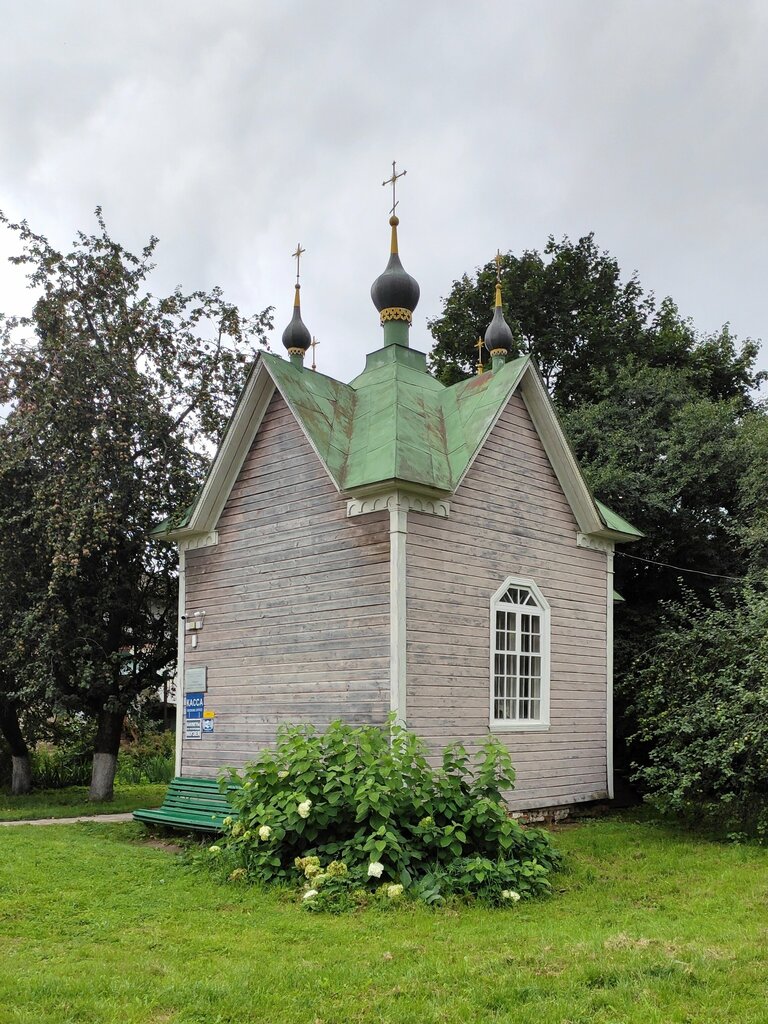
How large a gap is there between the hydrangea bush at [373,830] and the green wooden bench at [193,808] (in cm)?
169

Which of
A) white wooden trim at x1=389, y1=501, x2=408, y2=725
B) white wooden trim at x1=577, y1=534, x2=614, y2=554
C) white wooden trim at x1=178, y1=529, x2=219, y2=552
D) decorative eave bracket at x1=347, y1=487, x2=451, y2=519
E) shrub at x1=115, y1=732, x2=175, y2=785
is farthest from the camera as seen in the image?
shrub at x1=115, y1=732, x2=175, y2=785

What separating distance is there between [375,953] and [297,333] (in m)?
11.4

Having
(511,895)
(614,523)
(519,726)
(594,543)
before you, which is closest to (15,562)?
(519,726)

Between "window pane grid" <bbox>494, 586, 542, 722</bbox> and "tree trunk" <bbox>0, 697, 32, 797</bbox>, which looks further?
"tree trunk" <bbox>0, 697, 32, 797</bbox>

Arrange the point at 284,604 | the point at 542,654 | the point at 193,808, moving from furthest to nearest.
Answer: the point at 542,654 → the point at 284,604 → the point at 193,808

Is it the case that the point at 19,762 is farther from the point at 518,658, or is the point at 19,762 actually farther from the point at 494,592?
the point at 494,592

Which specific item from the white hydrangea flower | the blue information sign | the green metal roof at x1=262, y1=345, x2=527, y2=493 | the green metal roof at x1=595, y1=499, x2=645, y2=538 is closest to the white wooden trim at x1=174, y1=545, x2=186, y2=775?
the blue information sign

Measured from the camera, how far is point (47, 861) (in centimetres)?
897

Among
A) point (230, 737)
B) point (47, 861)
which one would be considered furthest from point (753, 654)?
point (47, 861)

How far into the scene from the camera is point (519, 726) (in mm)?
11516

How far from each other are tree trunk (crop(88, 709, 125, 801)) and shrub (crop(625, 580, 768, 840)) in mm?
8652

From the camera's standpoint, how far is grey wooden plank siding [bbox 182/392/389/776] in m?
10.5

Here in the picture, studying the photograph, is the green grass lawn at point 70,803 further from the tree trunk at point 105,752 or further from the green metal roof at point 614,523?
the green metal roof at point 614,523

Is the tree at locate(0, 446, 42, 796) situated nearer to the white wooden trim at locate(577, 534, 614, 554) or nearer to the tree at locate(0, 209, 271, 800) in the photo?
the tree at locate(0, 209, 271, 800)
